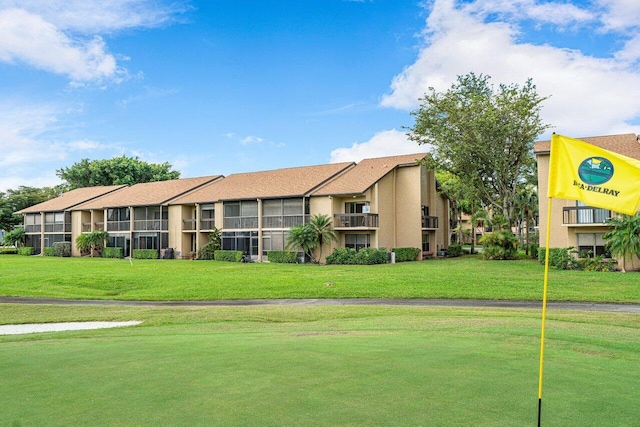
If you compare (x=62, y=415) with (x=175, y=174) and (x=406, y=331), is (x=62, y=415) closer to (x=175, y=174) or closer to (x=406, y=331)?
(x=406, y=331)

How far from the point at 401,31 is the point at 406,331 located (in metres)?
22.4

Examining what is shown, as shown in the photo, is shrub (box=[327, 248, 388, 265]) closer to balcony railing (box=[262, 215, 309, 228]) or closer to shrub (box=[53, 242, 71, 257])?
balcony railing (box=[262, 215, 309, 228])

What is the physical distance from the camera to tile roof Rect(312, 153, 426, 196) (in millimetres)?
43594

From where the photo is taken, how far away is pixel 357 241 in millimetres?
44375

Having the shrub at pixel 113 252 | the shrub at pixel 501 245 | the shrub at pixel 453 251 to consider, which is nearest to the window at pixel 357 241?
the shrub at pixel 501 245

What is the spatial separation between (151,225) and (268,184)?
14.9 metres

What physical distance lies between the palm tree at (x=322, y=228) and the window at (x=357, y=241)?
154 centimetres

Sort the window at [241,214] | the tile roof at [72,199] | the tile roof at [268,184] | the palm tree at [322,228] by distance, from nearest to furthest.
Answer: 1. the palm tree at [322,228]
2. the tile roof at [268,184]
3. the window at [241,214]
4. the tile roof at [72,199]

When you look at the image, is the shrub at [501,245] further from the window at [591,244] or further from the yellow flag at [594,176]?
the yellow flag at [594,176]

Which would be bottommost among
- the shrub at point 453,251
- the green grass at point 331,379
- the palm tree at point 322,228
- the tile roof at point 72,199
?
the shrub at point 453,251

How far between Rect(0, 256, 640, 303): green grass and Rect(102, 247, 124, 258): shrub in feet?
68.5

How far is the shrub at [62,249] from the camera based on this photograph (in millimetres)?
62959

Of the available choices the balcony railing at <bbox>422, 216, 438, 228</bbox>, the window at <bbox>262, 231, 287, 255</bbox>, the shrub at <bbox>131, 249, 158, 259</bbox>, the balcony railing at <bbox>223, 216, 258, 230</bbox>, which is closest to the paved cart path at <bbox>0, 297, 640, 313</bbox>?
the window at <bbox>262, 231, 287, 255</bbox>

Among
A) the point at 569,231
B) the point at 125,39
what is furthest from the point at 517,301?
the point at 125,39
